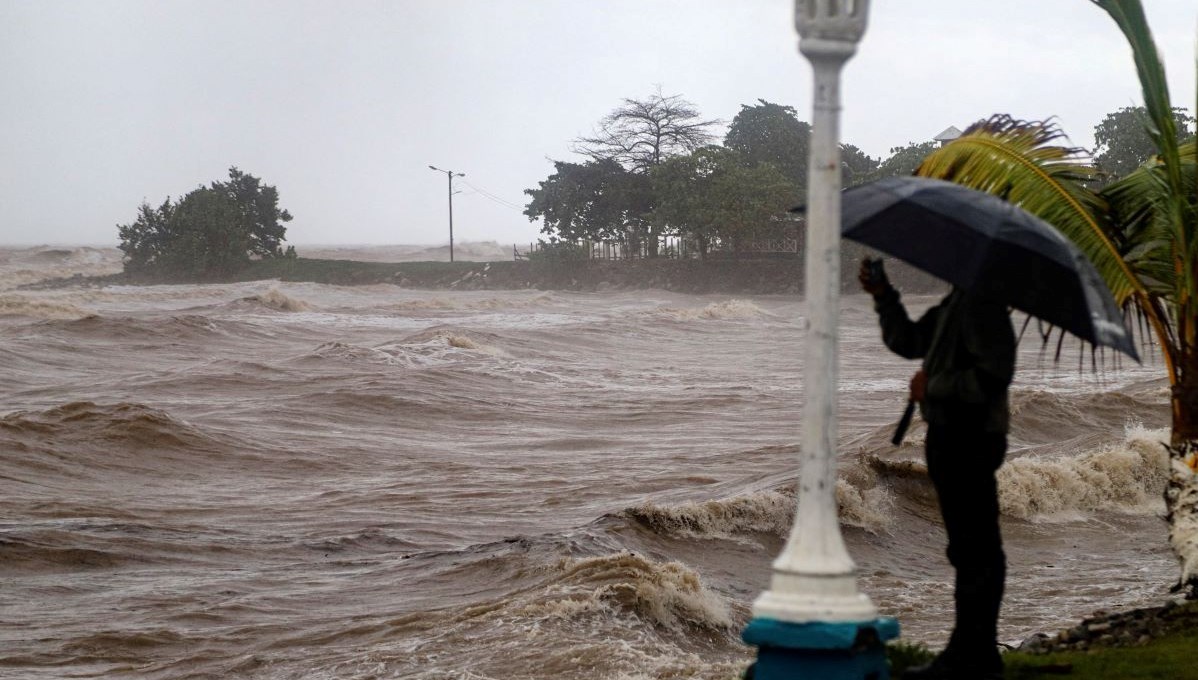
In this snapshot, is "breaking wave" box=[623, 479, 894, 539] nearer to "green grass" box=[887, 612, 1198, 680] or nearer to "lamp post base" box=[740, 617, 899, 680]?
"green grass" box=[887, 612, 1198, 680]

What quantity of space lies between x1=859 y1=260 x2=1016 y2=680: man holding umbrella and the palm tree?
8.84ft

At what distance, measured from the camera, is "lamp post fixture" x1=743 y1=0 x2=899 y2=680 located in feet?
10.9

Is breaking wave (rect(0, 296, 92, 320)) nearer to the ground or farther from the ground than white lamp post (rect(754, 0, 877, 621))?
nearer to the ground

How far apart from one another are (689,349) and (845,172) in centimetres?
2496

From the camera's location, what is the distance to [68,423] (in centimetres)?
1559

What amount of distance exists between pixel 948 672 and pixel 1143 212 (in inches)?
146

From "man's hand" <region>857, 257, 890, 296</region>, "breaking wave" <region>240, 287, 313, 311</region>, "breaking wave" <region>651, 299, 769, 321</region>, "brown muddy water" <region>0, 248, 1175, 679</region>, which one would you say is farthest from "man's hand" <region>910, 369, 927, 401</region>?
"breaking wave" <region>240, 287, 313, 311</region>

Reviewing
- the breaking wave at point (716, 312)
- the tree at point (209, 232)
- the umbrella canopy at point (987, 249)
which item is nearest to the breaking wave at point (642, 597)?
the umbrella canopy at point (987, 249)

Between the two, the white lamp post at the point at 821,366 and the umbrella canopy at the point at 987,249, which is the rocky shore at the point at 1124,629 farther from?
the white lamp post at the point at 821,366

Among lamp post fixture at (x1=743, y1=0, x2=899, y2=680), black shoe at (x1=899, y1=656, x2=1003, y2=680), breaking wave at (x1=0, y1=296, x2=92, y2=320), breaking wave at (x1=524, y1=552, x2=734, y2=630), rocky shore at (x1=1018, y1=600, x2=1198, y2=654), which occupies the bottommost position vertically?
breaking wave at (x1=524, y1=552, x2=734, y2=630)

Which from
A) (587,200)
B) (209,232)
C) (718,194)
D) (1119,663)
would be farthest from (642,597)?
(209,232)

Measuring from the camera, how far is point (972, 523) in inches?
152

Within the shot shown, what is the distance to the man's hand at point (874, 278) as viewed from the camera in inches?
154

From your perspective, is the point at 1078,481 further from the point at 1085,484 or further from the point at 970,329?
the point at 970,329
